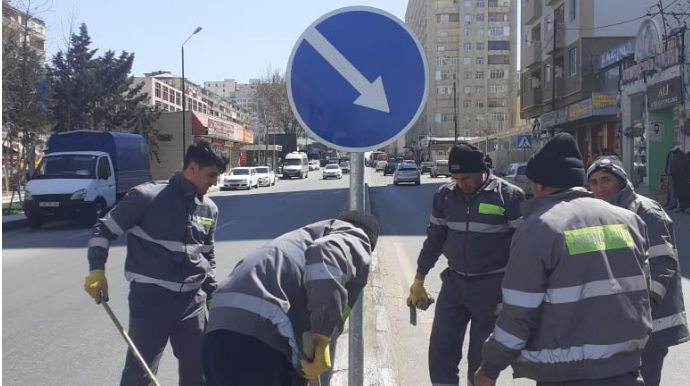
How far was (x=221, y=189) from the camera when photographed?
4156 centimetres

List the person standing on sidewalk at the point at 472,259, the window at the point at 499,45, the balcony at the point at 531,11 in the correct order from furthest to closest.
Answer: the window at the point at 499,45, the balcony at the point at 531,11, the person standing on sidewalk at the point at 472,259

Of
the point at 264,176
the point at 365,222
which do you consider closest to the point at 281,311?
the point at 365,222

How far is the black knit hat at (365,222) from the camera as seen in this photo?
318 centimetres

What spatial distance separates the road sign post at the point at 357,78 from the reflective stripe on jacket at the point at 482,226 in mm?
964

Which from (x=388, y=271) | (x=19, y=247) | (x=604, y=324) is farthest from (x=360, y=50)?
(x=19, y=247)

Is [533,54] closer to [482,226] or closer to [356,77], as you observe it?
[482,226]

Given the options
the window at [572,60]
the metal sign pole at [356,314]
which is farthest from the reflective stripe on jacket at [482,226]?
the window at [572,60]

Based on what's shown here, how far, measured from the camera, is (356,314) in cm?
367

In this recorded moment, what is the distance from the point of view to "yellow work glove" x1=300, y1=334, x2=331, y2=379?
2.72 m

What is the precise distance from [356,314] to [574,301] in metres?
1.37

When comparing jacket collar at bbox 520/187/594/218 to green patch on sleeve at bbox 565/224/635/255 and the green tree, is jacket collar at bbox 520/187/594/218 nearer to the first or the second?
green patch on sleeve at bbox 565/224/635/255

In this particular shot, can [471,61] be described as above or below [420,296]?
above

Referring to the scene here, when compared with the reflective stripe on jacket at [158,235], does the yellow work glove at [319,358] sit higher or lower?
lower

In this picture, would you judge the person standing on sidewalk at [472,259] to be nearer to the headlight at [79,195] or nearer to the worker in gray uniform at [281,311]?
the worker in gray uniform at [281,311]
